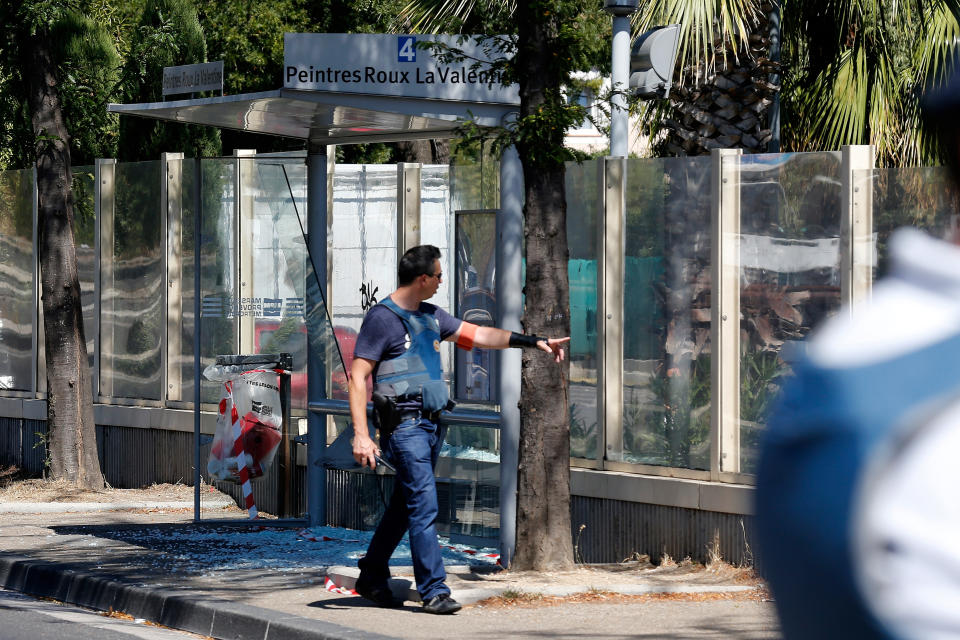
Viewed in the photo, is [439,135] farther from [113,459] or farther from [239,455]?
[113,459]

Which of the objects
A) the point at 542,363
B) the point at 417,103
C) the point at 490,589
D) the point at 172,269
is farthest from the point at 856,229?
the point at 172,269

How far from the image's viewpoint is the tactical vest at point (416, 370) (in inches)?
283

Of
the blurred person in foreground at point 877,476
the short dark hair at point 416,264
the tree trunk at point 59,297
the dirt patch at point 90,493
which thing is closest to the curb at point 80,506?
the dirt patch at point 90,493

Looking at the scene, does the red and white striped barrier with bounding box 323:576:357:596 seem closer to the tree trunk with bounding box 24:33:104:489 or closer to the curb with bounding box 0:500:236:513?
the curb with bounding box 0:500:236:513

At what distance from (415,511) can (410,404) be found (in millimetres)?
544

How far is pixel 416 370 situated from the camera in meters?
7.27

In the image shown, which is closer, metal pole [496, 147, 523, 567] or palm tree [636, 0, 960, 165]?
metal pole [496, 147, 523, 567]

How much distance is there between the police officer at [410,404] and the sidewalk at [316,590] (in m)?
0.23

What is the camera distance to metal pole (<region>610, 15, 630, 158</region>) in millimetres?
9977

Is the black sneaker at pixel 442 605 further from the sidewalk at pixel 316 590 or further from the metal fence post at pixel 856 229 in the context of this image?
the metal fence post at pixel 856 229

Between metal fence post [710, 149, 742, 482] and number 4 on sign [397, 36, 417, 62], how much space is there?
1884mm

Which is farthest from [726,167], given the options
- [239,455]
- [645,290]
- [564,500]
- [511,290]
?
[239,455]

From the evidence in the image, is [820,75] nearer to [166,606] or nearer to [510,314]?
[510,314]

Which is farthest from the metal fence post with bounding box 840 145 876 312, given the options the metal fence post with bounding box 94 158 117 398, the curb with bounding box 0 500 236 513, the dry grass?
the metal fence post with bounding box 94 158 117 398
